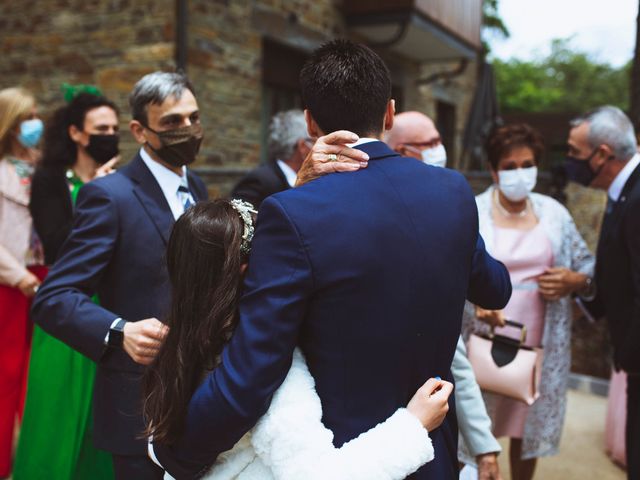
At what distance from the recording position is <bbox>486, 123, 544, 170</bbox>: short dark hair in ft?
10.1

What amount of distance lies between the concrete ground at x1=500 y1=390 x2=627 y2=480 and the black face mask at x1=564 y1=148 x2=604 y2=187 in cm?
191

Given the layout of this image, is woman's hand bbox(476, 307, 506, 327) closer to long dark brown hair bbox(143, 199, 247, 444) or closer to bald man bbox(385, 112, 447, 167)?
bald man bbox(385, 112, 447, 167)

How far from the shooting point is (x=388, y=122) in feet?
4.98

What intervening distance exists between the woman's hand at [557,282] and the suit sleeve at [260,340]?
2066mm

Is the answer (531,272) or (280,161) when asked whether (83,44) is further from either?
(531,272)

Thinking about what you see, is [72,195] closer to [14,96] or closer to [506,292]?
[14,96]

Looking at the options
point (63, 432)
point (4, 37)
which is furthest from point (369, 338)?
point (4, 37)

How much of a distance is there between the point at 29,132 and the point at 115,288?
203 centimetres

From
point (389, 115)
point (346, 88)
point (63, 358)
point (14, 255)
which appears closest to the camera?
point (346, 88)

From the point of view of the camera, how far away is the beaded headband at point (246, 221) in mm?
1411

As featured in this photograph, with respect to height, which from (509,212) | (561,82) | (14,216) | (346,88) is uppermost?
(346,88)

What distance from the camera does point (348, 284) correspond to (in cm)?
125

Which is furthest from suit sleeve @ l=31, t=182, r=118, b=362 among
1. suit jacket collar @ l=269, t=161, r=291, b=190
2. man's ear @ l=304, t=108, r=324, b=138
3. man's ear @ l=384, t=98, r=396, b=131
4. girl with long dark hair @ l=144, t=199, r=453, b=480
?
suit jacket collar @ l=269, t=161, r=291, b=190

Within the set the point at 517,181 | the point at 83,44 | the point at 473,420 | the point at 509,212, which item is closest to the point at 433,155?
the point at 517,181
